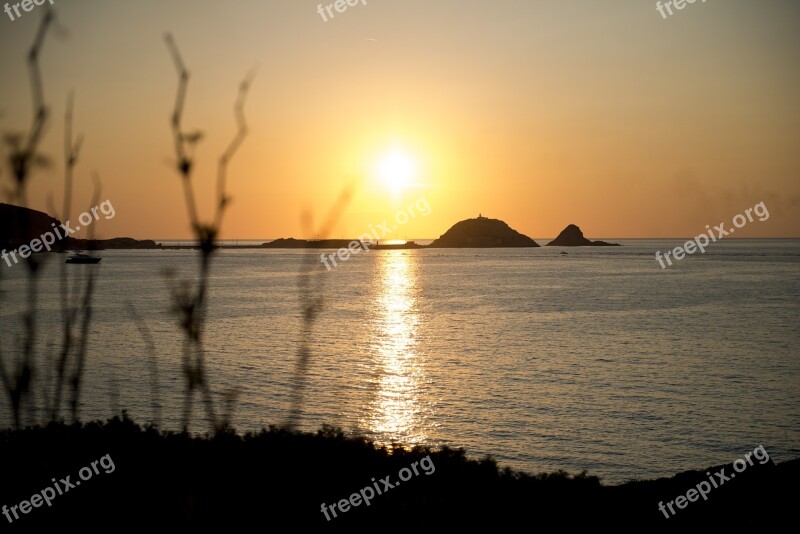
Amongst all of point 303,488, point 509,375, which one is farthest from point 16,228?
point 509,375

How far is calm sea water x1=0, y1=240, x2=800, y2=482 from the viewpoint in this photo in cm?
2617

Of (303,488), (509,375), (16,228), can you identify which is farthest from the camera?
(509,375)

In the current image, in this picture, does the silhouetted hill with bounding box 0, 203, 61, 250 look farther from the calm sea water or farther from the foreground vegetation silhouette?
the foreground vegetation silhouette

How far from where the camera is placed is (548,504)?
924 cm

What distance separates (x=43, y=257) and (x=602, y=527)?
7984 mm

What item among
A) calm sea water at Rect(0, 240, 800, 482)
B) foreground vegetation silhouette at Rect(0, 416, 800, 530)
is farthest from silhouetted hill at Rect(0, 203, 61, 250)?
foreground vegetation silhouette at Rect(0, 416, 800, 530)

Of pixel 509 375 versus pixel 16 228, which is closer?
pixel 16 228

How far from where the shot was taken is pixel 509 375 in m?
39.7

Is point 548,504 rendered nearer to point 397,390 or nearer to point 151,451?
point 151,451

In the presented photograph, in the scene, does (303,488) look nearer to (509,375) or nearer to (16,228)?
(16,228)

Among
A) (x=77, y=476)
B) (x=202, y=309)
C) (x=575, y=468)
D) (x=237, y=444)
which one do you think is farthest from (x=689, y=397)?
(x=202, y=309)

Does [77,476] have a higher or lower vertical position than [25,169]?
lower

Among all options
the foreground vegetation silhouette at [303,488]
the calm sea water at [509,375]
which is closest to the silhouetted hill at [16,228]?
the calm sea water at [509,375]

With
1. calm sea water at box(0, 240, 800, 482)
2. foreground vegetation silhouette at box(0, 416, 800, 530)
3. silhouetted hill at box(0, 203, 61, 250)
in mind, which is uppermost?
silhouetted hill at box(0, 203, 61, 250)
